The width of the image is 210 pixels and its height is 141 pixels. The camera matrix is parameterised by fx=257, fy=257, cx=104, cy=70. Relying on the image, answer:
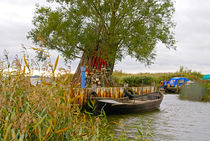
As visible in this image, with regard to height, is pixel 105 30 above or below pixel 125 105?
above

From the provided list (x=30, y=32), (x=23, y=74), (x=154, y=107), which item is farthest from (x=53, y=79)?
(x=30, y=32)

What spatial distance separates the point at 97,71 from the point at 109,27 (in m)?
3.58

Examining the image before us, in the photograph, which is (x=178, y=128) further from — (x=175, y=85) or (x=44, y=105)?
(x=175, y=85)

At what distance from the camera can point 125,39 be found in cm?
1884

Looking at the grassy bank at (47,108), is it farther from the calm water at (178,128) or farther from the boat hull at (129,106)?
the boat hull at (129,106)

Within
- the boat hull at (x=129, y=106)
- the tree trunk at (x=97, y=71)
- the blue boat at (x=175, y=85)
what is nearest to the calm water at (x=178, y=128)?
the boat hull at (x=129, y=106)

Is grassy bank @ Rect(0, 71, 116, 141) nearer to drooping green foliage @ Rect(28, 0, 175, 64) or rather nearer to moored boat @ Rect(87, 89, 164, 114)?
moored boat @ Rect(87, 89, 164, 114)

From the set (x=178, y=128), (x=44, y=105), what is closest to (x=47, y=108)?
(x=44, y=105)

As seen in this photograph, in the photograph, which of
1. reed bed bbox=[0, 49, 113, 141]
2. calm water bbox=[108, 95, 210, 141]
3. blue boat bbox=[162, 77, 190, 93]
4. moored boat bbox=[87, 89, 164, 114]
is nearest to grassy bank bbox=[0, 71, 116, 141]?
reed bed bbox=[0, 49, 113, 141]

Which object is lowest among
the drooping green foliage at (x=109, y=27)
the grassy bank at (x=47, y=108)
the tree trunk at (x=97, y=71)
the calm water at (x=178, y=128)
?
the calm water at (x=178, y=128)

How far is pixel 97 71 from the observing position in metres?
20.4

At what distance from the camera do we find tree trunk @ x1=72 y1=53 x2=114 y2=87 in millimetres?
20203

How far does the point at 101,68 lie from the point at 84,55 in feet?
6.19

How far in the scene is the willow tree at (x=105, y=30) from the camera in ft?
62.1
